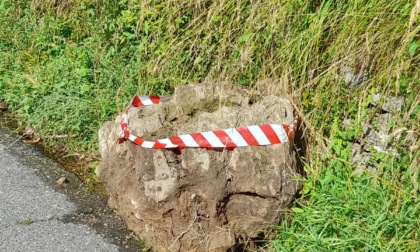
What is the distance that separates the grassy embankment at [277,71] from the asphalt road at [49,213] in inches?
10.6

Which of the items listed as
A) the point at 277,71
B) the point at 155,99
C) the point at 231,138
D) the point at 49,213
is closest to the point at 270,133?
the point at 231,138

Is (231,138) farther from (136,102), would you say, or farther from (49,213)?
(49,213)

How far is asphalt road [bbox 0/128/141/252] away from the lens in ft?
12.8

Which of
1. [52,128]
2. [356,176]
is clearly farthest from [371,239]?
[52,128]

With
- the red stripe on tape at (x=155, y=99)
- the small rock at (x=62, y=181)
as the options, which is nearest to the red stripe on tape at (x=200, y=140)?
the red stripe on tape at (x=155, y=99)

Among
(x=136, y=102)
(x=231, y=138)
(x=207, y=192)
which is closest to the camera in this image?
(x=207, y=192)

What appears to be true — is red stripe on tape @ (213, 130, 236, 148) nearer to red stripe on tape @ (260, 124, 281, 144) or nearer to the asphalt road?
A: red stripe on tape @ (260, 124, 281, 144)

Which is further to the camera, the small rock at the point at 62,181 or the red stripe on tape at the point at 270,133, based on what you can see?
the small rock at the point at 62,181

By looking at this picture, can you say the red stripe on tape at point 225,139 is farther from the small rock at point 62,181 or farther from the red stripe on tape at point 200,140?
the small rock at point 62,181

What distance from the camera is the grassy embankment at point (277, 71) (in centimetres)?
368

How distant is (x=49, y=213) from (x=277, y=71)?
5.54ft

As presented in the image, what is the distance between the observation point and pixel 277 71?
14.7 feet

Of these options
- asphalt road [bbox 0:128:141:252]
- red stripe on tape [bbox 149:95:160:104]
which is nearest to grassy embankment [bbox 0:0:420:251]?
asphalt road [bbox 0:128:141:252]

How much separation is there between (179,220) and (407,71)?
1.50 m
